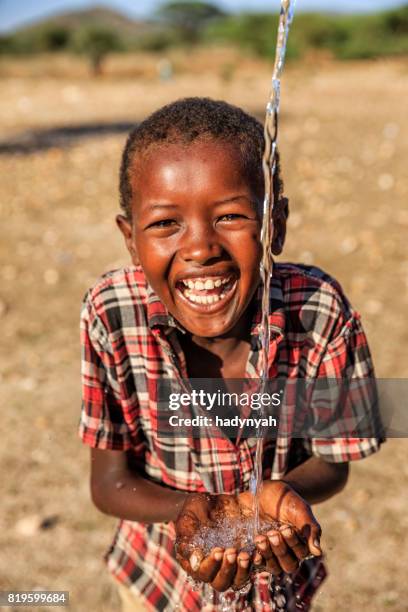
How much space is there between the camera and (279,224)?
163cm

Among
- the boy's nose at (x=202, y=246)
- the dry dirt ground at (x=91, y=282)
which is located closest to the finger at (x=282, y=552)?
the boy's nose at (x=202, y=246)

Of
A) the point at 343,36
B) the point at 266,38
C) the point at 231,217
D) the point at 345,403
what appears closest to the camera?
the point at 231,217

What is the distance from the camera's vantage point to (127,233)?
1705mm

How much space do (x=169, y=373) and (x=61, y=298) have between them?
3.52m

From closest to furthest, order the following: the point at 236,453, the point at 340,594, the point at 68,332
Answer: the point at 236,453 < the point at 340,594 < the point at 68,332

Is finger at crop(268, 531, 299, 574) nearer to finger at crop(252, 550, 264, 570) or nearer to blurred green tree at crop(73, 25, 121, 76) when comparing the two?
finger at crop(252, 550, 264, 570)

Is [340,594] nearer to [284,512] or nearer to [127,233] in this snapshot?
[284,512]

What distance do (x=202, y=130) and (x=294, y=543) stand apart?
2.77ft

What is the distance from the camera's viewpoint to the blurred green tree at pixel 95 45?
66.8ft

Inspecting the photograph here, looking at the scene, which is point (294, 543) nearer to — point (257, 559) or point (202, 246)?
point (257, 559)

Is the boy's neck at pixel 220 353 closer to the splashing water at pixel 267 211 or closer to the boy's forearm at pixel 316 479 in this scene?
the splashing water at pixel 267 211

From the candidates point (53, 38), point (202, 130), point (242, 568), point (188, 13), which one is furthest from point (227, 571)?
point (188, 13)

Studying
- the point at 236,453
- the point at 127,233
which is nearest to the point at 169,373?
the point at 236,453

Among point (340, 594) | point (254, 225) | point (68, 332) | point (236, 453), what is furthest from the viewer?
point (68, 332)
